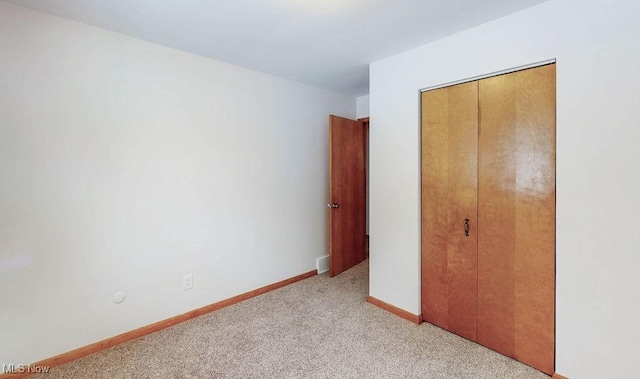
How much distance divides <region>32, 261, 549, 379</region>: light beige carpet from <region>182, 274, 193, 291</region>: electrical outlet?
0.30 metres

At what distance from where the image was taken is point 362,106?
410 centimetres

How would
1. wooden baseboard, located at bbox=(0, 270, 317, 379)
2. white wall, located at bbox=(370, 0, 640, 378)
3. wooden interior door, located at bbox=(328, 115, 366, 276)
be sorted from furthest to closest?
1. wooden interior door, located at bbox=(328, 115, 366, 276)
2. wooden baseboard, located at bbox=(0, 270, 317, 379)
3. white wall, located at bbox=(370, 0, 640, 378)

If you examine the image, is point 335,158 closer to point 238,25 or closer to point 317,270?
point 317,270

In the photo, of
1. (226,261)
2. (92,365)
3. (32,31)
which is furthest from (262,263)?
(32,31)

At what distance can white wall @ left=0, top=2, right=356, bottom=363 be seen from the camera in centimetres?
182

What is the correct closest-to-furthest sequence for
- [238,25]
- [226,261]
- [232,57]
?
[238,25]
[232,57]
[226,261]

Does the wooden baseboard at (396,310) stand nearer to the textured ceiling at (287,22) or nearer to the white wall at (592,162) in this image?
the white wall at (592,162)

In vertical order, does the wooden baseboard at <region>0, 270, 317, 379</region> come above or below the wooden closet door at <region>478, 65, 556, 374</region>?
below

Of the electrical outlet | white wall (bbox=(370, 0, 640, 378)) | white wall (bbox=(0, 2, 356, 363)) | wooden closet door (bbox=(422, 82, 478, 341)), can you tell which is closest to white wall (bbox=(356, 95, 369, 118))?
white wall (bbox=(0, 2, 356, 363))

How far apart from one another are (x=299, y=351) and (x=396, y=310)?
101cm

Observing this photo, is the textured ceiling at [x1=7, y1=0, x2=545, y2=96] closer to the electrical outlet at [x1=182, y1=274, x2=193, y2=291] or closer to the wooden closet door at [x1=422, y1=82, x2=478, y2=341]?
the wooden closet door at [x1=422, y1=82, x2=478, y2=341]

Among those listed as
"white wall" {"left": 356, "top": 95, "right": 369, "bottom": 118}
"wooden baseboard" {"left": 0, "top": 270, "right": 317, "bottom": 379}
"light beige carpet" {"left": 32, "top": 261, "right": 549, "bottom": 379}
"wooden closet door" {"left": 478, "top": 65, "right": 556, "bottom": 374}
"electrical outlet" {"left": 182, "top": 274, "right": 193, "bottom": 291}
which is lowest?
"light beige carpet" {"left": 32, "top": 261, "right": 549, "bottom": 379}

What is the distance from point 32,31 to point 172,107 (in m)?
0.90

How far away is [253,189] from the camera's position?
119 inches
